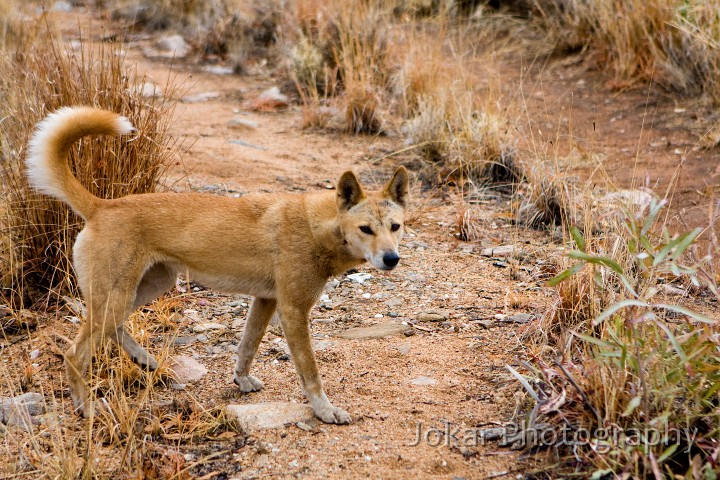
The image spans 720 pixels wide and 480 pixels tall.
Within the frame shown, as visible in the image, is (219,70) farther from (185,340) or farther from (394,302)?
(185,340)

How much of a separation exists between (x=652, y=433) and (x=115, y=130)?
292 centimetres

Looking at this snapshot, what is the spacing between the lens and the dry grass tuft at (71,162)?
4809 mm

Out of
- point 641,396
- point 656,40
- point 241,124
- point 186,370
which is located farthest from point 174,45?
point 641,396

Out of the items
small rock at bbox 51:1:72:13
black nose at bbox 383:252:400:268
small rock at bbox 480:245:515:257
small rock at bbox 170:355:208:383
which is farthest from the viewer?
small rock at bbox 51:1:72:13

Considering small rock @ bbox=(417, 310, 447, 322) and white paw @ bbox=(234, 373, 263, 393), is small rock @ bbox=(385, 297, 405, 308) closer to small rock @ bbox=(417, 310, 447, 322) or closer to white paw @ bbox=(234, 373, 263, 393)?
small rock @ bbox=(417, 310, 447, 322)

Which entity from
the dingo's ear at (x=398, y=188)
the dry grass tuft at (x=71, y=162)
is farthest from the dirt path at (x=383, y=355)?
the dingo's ear at (x=398, y=188)

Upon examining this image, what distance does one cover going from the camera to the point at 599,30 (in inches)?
371

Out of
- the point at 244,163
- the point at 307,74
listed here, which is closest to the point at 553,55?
the point at 307,74

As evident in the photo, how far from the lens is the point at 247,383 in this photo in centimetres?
423

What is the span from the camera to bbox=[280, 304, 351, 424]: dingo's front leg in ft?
12.7

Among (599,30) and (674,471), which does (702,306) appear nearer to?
(674,471)

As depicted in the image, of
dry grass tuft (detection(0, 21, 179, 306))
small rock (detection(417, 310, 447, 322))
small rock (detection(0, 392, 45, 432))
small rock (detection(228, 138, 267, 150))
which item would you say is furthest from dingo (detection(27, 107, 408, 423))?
small rock (detection(228, 138, 267, 150))

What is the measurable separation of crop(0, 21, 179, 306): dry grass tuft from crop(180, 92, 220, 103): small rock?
4794mm

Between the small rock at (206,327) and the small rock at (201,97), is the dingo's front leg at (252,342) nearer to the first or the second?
the small rock at (206,327)
